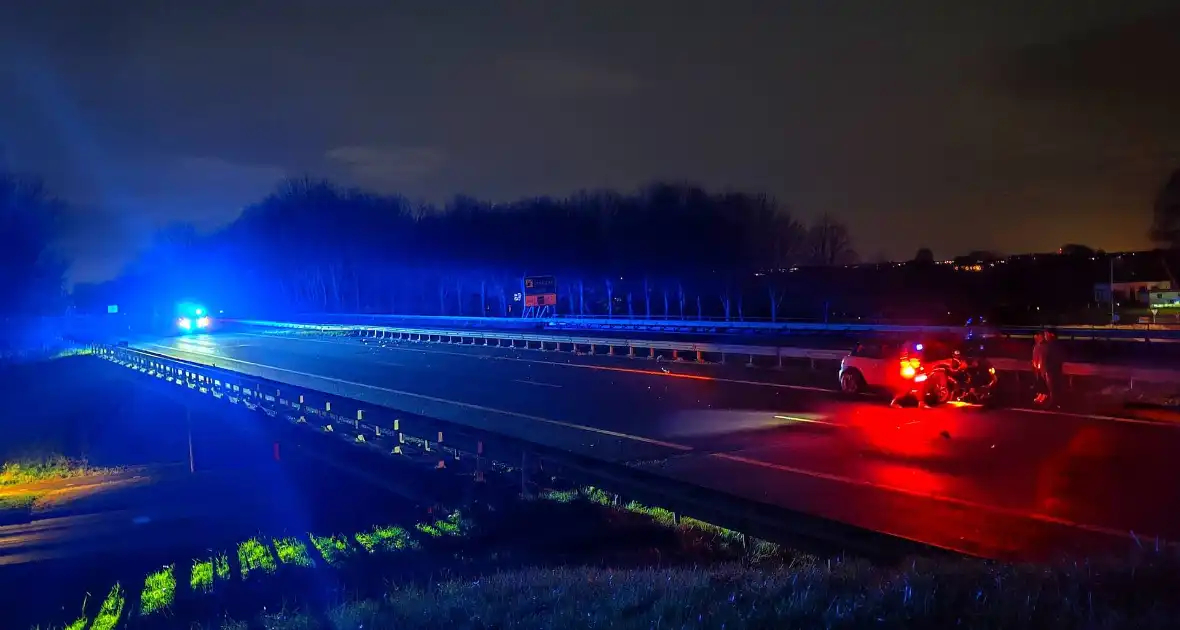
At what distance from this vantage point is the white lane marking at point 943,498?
10008 millimetres

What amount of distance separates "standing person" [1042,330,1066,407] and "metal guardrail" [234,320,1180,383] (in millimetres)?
3666

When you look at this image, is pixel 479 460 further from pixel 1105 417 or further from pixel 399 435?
pixel 1105 417

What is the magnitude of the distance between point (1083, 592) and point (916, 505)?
5720 mm

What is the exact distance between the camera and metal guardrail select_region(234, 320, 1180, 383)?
23.3 m

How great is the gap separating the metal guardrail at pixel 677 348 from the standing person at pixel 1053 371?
3.67m

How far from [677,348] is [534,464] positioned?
27.7 meters

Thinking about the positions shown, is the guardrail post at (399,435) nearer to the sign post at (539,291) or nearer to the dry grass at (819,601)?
the dry grass at (819,601)

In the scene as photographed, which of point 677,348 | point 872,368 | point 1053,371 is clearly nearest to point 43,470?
point 872,368

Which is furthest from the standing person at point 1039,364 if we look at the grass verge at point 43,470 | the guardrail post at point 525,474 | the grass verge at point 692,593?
the grass verge at point 43,470

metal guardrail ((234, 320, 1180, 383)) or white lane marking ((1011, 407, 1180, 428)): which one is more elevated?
metal guardrail ((234, 320, 1180, 383))

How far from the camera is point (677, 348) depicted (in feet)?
129

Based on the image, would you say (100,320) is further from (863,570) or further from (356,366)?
(863,570)

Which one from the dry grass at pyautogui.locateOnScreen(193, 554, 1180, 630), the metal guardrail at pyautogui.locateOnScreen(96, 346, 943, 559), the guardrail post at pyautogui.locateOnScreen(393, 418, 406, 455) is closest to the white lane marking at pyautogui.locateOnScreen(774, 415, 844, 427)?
the metal guardrail at pyautogui.locateOnScreen(96, 346, 943, 559)

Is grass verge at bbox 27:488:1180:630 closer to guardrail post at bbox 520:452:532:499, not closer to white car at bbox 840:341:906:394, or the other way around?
guardrail post at bbox 520:452:532:499
